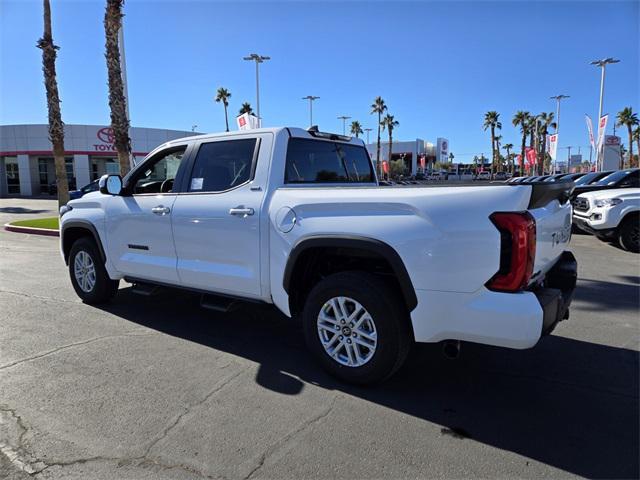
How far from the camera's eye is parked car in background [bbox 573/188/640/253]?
8.95m

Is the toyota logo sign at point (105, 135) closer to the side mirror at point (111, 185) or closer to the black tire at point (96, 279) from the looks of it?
the black tire at point (96, 279)

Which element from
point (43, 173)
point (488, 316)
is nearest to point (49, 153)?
point (43, 173)

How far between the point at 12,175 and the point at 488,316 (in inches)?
1693

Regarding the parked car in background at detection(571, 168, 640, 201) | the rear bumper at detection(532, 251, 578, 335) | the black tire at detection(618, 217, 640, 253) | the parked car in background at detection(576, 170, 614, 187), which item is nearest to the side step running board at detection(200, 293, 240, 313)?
the rear bumper at detection(532, 251, 578, 335)

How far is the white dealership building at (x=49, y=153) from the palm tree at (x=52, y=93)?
2013cm

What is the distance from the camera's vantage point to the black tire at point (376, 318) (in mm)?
3086

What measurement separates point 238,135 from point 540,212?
2604 millimetres

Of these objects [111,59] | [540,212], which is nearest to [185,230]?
[540,212]

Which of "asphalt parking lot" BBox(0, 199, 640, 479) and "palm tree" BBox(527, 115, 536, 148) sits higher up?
"palm tree" BBox(527, 115, 536, 148)

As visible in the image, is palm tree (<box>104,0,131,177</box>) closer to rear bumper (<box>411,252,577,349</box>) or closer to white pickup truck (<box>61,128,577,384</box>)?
white pickup truck (<box>61,128,577,384</box>)

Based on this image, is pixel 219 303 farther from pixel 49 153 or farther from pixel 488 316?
pixel 49 153

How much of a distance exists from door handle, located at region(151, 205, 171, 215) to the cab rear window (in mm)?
1306

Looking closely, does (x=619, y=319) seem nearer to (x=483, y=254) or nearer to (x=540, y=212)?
(x=540, y=212)

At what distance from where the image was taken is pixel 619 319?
16.0 ft
